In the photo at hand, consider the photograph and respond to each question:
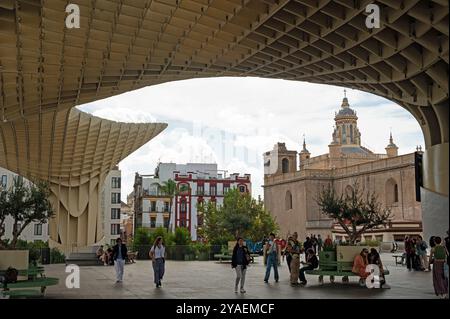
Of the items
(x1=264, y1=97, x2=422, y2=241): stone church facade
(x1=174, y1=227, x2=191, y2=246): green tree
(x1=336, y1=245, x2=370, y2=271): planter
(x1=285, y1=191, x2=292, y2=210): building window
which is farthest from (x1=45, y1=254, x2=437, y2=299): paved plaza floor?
(x1=285, y1=191, x2=292, y2=210): building window

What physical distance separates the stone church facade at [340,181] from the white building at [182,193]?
9225 millimetres

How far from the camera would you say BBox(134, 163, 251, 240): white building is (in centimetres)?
9981

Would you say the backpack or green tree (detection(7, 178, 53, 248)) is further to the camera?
green tree (detection(7, 178, 53, 248))

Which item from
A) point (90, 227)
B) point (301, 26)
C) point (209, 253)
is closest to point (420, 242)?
point (301, 26)

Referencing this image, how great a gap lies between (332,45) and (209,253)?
22643mm

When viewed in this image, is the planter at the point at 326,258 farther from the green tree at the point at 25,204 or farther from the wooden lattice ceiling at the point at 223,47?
the green tree at the point at 25,204

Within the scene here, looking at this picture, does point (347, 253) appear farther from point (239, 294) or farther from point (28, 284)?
point (28, 284)

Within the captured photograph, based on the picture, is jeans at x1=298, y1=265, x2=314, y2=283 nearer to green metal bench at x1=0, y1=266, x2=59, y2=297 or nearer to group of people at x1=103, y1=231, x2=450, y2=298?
group of people at x1=103, y1=231, x2=450, y2=298

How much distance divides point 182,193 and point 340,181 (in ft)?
92.5

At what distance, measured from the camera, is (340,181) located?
86.9m

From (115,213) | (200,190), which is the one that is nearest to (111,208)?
(115,213)

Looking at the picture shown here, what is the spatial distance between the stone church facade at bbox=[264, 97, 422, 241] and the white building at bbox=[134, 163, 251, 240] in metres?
9.22

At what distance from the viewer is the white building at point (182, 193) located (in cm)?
9981

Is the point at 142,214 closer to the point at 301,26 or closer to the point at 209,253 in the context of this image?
the point at 209,253
